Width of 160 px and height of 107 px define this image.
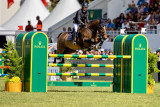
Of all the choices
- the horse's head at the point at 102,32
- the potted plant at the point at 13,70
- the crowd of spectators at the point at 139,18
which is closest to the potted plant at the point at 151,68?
the potted plant at the point at 13,70

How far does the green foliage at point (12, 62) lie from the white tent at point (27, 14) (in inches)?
726

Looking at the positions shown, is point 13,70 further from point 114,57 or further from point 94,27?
point 94,27

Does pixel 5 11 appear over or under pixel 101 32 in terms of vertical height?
over

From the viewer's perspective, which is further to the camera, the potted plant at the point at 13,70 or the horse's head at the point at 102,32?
the horse's head at the point at 102,32

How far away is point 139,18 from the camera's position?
2303 cm

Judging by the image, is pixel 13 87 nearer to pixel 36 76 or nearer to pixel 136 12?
pixel 36 76

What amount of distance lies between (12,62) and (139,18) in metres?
12.5

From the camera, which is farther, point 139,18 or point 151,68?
point 139,18

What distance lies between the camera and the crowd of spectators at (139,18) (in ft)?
72.3

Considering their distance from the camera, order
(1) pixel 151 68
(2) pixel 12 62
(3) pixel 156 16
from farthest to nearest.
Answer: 1. (3) pixel 156 16
2. (1) pixel 151 68
3. (2) pixel 12 62

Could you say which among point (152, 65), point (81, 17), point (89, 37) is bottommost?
point (152, 65)

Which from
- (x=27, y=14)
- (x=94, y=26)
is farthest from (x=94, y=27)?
(x=27, y=14)

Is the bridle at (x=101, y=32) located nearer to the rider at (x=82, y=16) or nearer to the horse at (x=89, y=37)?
the horse at (x=89, y=37)

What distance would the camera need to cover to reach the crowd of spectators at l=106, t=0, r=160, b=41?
868 inches
